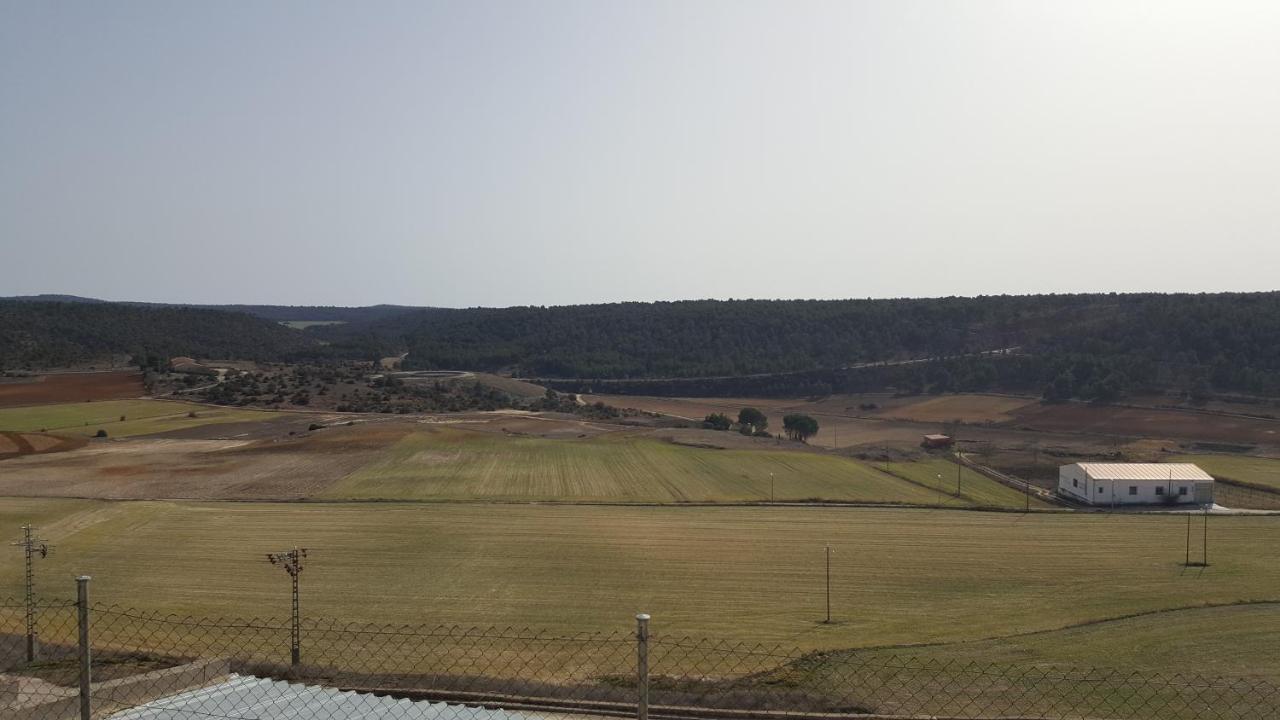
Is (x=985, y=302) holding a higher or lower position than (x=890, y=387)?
higher

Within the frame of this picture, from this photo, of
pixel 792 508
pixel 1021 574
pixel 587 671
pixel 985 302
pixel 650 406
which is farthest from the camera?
pixel 985 302

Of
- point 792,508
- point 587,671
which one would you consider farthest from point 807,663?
point 792,508

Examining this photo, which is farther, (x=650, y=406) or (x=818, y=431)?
(x=650, y=406)

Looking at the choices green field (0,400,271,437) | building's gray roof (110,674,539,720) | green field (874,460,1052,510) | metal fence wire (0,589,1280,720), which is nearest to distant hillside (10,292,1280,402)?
green field (0,400,271,437)

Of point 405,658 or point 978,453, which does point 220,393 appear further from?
point 405,658

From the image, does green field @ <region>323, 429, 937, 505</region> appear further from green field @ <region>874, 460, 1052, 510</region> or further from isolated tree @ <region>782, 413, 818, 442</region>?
isolated tree @ <region>782, 413, 818, 442</region>

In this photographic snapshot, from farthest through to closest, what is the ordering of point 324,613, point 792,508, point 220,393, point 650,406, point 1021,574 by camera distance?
point 650,406
point 220,393
point 792,508
point 1021,574
point 324,613

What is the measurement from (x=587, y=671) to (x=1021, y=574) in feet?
64.3

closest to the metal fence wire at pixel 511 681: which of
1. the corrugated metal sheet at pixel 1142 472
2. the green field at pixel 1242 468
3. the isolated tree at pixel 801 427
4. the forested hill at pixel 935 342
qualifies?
the corrugated metal sheet at pixel 1142 472

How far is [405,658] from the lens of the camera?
21156 millimetres

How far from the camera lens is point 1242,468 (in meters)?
63.4

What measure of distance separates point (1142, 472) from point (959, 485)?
31.6ft

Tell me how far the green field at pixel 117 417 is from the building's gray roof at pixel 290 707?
71.1 m

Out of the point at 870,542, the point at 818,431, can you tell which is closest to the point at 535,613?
the point at 870,542
